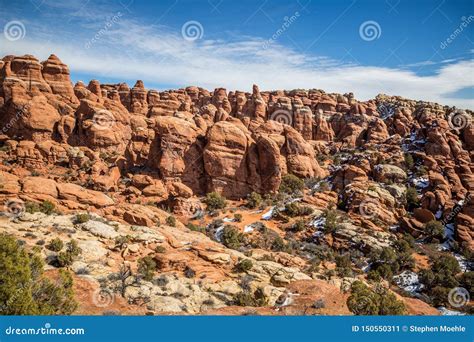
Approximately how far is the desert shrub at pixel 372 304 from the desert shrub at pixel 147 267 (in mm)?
11145

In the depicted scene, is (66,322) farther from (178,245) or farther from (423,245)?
(423,245)

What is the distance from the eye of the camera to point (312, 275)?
918 inches

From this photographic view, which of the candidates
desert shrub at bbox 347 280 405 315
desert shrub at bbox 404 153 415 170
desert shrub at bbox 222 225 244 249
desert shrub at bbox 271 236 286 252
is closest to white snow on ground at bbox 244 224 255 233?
desert shrub at bbox 222 225 244 249

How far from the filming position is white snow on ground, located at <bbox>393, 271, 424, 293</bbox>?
2793cm

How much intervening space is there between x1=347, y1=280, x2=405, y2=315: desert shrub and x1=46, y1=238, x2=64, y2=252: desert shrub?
1684cm

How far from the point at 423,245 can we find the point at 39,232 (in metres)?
36.5

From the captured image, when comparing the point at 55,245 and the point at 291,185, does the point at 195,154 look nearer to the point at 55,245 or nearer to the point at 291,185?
the point at 291,185

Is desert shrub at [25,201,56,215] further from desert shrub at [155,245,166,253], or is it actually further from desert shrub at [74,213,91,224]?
desert shrub at [155,245,166,253]

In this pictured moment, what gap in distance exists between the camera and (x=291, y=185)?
45.5 m

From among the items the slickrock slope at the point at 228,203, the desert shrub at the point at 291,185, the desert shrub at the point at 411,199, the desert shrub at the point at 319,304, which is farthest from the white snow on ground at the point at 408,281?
the desert shrub at the point at 291,185

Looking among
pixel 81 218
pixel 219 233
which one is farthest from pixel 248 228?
pixel 81 218

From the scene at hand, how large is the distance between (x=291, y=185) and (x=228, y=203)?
9.85 meters

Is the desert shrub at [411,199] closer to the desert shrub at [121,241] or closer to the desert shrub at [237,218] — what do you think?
the desert shrub at [237,218]

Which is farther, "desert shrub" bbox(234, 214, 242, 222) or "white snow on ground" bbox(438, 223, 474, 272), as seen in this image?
"desert shrub" bbox(234, 214, 242, 222)
